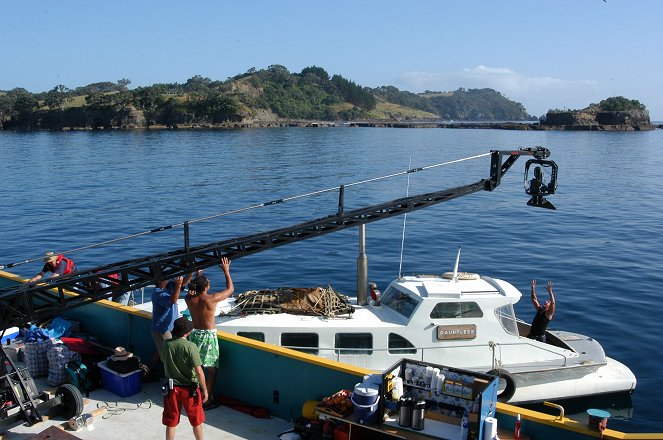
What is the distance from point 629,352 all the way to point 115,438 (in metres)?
17.5

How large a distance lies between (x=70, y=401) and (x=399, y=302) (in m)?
7.76

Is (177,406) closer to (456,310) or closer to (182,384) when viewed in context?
(182,384)

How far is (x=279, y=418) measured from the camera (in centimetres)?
925

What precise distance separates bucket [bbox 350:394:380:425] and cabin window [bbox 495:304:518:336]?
7.45 m

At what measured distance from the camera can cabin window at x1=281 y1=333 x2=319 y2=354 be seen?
13.9m

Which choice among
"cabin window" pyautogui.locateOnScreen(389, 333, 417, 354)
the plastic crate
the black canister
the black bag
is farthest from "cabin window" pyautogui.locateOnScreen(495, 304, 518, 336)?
the black bag

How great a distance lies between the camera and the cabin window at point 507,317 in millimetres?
14461

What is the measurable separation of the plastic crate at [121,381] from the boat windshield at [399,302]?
6.36 metres

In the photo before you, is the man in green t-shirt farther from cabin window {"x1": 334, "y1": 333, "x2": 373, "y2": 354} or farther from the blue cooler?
cabin window {"x1": 334, "y1": 333, "x2": 373, "y2": 354}

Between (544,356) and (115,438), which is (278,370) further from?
(544,356)

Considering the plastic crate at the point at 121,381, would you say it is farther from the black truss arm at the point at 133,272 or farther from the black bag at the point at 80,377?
the black truss arm at the point at 133,272

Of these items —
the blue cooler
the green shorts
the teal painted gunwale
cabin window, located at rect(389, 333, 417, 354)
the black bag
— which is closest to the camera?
the blue cooler

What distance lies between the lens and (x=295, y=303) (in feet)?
48.0

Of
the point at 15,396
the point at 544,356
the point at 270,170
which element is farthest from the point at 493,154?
the point at 270,170
